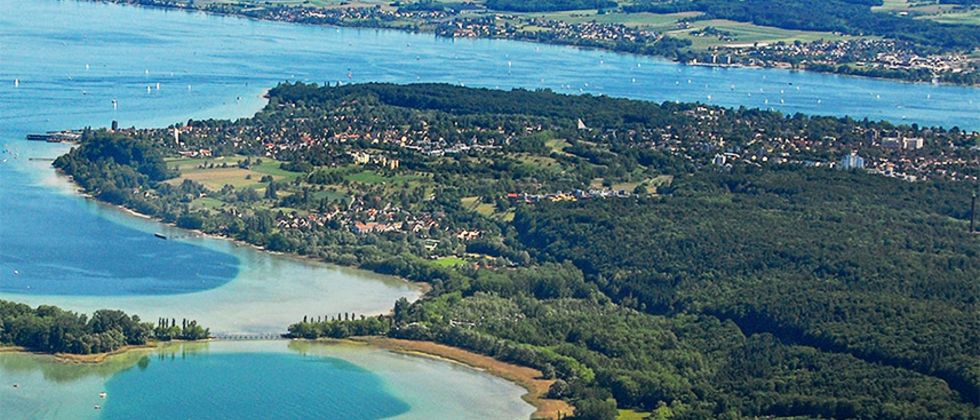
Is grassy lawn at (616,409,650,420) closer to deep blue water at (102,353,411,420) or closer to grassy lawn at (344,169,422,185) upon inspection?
deep blue water at (102,353,411,420)

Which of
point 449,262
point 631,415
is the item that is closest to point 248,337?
point 449,262

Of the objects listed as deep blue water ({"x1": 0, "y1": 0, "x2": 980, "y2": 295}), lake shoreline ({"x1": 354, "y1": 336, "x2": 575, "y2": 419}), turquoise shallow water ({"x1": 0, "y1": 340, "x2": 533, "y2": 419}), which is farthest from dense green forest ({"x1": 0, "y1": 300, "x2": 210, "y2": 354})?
lake shoreline ({"x1": 354, "y1": 336, "x2": 575, "y2": 419})

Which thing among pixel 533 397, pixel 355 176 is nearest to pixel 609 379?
pixel 533 397

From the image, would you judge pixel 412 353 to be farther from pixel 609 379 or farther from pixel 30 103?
pixel 30 103

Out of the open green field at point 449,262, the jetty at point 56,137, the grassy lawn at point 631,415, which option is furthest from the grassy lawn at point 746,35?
the grassy lawn at point 631,415

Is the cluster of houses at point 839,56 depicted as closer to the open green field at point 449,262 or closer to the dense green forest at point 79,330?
the open green field at point 449,262
